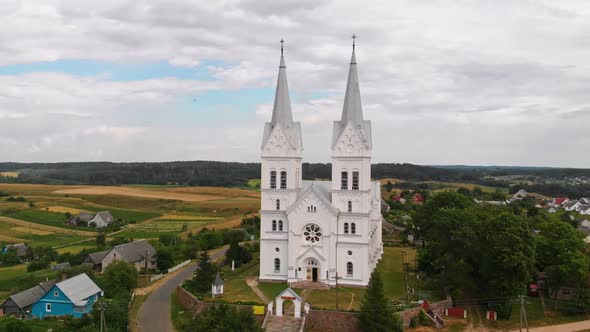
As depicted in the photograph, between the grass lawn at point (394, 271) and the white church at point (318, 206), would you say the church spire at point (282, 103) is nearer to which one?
the white church at point (318, 206)

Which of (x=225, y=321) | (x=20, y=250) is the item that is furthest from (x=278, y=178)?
(x=20, y=250)

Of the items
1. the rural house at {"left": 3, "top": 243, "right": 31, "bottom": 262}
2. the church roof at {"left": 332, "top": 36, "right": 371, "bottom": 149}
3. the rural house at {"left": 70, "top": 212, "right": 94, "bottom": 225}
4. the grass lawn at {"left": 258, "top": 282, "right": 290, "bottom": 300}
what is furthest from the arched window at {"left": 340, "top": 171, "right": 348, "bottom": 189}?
the rural house at {"left": 70, "top": 212, "right": 94, "bottom": 225}

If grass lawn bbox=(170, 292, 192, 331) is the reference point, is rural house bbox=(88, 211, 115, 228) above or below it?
above

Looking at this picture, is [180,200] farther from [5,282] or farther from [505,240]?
[505,240]

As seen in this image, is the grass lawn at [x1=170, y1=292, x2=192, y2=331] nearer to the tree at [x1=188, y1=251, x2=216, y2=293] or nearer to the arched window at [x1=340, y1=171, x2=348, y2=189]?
the tree at [x1=188, y1=251, x2=216, y2=293]

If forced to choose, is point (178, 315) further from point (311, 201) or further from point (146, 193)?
point (146, 193)

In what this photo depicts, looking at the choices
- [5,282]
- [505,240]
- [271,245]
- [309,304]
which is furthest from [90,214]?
[505,240]

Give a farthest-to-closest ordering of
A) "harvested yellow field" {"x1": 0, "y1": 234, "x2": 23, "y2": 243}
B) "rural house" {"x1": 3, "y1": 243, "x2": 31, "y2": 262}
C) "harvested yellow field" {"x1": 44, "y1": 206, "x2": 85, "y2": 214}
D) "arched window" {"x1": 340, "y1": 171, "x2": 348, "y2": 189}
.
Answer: "harvested yellow field" {"x1": 44, "y1": 206, "x2": 85, "y2": 214}, "harvested yellow field" {"x1": 0, "y1": 234, "x2": 23, "y2": 243}, "rural house" {"x1": 3, "y1": 243, "x2": 31, "y2": 262}, "arched window" {"x1": 340, "y1": 171, "x2": 348, "y2": 189}

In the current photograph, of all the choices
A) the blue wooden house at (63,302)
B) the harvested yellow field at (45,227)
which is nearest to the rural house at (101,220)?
the harvested yellow field at (45,227)
